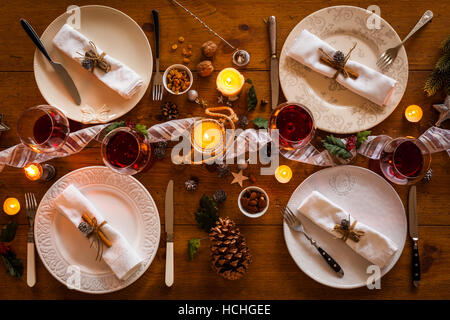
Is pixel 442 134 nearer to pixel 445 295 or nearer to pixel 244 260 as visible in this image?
pixel 445 295

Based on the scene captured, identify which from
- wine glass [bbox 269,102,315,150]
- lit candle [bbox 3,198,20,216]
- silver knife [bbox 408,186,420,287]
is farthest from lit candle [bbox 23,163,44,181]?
silver knife [bbox 408,186,420,287]

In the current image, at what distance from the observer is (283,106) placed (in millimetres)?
1030

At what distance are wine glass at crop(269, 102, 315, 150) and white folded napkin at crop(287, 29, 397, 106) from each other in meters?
0.18

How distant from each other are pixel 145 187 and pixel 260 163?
1.41 feet

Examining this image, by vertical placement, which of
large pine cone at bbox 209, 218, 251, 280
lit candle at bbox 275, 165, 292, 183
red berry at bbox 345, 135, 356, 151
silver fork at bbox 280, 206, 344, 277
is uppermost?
red berry at bbox 345, 135, 356, 151

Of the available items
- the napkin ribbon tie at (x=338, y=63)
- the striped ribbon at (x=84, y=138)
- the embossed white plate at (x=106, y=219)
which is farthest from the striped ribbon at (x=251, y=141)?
the napkin ribbon tie at (x=338, y=63)

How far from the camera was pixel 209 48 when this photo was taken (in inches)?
43.3

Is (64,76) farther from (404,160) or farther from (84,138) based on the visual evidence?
(404,160)

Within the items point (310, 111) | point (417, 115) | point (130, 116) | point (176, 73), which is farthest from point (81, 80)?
point (417, 115)

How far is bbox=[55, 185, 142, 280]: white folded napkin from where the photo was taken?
1.03m

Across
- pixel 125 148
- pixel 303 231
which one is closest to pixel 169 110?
pixel 125 148

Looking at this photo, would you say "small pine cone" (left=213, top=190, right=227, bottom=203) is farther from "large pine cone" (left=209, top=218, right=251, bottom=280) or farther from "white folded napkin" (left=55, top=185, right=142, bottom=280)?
"white folded napkin" (left=55, top=185, right=142, bottom=280)

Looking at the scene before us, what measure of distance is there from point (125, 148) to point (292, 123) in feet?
1.86
